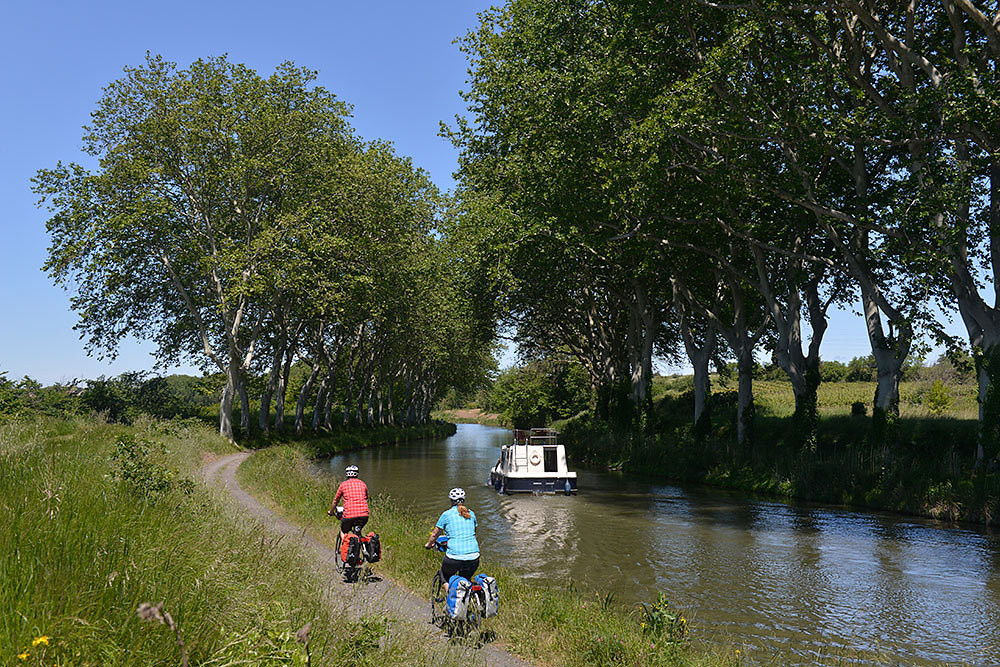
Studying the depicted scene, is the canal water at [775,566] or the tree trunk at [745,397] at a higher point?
the tree trunk at [745,397]

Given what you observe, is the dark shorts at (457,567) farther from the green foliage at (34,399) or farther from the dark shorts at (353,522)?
the green foliage at (34,399)

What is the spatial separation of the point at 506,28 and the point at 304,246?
14829mm

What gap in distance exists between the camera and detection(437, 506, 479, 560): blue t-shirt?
31.1ft

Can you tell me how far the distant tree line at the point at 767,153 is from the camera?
62.6ft

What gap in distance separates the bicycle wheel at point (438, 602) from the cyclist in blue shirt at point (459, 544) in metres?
0.32

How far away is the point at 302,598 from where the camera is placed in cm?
766

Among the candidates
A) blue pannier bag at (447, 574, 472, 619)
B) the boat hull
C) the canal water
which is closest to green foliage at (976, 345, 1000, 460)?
the canal water

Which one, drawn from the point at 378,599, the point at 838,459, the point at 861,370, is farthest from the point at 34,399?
the point at 861,370

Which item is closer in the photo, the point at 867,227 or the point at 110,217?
the point at 867,227

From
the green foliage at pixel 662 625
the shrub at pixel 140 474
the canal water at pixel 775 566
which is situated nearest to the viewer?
the green foliage at pixel 662 625

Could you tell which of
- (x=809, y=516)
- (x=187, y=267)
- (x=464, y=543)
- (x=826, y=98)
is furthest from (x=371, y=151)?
(x=464, y=543)

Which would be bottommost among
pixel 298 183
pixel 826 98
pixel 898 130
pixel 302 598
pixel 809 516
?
pixel 809 516

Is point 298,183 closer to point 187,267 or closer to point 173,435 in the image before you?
point 187,267

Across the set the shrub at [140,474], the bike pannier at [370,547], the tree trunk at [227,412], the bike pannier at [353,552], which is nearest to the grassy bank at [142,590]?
the shrub at [140,474]
